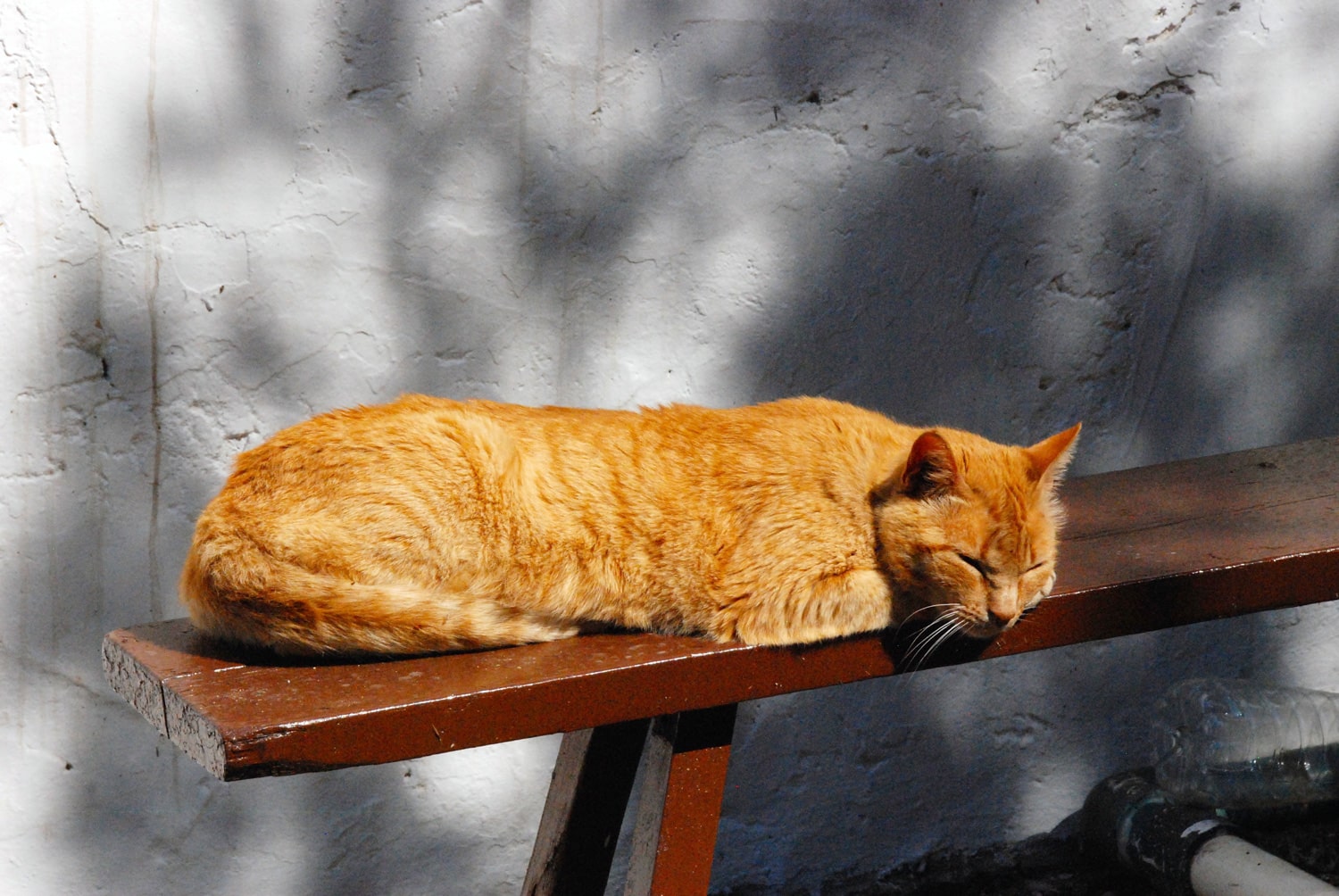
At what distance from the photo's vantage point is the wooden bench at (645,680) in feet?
6.11

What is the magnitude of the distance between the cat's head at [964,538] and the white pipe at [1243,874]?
1.64 metres

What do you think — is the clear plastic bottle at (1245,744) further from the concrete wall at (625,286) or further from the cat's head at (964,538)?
the cat's head at (964,538)

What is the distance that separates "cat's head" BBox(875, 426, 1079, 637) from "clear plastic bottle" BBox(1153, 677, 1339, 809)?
6.84 ft

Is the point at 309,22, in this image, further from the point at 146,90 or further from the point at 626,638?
the point at 626,638

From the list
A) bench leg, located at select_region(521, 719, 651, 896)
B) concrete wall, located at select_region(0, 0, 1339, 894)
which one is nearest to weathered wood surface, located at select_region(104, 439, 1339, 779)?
bench leg, located at select_region(521, 719, 651, 896)

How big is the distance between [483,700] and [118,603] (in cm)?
145

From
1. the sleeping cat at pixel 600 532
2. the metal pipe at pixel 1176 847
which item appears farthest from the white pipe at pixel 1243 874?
the sleeping cat at pixel 600 532

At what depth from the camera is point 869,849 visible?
3789mm

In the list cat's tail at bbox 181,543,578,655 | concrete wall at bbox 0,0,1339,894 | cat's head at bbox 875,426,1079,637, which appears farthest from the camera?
concrete wall at bbox 0,0,1339,894

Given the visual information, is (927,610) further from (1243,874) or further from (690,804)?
(1243,874)

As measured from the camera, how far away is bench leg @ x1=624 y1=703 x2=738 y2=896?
87.4 inches

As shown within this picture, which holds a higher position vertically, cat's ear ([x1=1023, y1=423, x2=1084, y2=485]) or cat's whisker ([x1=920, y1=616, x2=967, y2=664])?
cat's ear ([x1=1023, y1=423, x2=1084, y2=485])

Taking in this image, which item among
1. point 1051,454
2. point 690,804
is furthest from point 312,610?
point 1051,454

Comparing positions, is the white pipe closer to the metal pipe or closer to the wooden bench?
the metal pipe
